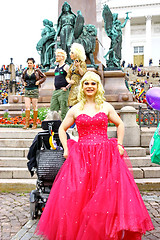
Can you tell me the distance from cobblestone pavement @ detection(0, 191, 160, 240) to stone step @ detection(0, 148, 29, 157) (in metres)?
1.38

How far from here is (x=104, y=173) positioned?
11.7 ft

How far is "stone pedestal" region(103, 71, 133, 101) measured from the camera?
44.2ft

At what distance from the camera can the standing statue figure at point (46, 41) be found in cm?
1597

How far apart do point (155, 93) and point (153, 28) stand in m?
70.7

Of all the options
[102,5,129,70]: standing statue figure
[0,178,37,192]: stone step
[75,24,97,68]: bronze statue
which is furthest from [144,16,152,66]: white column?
[0,178,37,192]: stone step

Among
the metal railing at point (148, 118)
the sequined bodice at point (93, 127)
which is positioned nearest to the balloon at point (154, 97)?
the sequined bodice at point (93, 127)

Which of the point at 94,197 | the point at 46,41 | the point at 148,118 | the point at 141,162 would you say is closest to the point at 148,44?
the point at 46,41

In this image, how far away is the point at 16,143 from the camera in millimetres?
7773

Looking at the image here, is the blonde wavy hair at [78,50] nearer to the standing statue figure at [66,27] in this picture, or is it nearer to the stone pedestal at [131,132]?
the stone pedestal at [131,132]

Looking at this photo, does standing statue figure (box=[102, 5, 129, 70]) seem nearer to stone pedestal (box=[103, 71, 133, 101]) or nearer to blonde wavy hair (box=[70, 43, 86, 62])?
stone pedestal (box=[103, 71, 133, 101])

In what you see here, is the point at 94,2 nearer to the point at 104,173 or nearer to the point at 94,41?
the point at 94,41

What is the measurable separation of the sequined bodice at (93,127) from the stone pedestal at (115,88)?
9582mm

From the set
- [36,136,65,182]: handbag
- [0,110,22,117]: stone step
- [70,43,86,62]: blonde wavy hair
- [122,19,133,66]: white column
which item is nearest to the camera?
[36,136,65,182]: handbag

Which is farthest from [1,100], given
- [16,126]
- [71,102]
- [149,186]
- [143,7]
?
[143,7]
